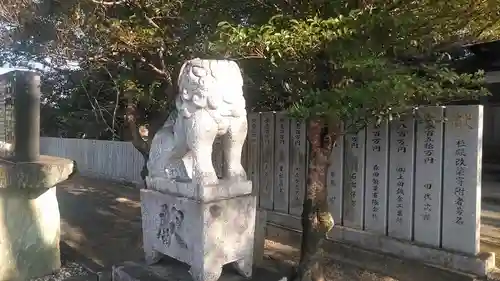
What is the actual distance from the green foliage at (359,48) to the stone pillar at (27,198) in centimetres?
277

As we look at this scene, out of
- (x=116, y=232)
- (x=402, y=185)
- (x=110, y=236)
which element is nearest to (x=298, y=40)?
(x=402, y=185)

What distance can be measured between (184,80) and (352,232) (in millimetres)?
3125

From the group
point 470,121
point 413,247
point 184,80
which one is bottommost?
point 413,247

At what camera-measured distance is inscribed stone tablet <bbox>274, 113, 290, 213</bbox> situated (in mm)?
6480

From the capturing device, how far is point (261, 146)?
22.7ft

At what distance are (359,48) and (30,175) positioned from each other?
12.4 feet

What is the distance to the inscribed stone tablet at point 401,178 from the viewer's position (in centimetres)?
494

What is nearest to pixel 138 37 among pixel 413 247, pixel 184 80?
pixel 184 80

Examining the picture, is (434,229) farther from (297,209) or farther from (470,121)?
(297,209)

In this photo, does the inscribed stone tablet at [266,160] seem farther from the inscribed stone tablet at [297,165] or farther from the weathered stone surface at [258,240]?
the weathered stone surface at [258,240]

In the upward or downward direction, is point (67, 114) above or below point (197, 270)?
above

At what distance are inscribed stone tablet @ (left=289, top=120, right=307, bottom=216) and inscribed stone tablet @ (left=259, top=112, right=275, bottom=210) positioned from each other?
1.41 ft

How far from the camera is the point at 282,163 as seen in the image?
21.5 feet

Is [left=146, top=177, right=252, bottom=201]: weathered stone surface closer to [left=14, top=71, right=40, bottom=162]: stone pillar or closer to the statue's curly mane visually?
the statue's curly mane
